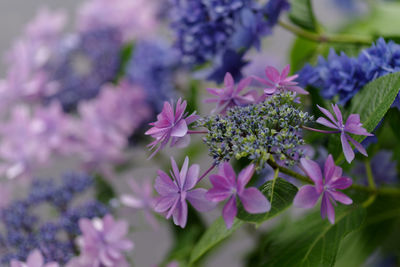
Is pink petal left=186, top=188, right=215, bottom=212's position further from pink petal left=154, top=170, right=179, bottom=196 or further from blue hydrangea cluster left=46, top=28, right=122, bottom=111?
blue hydrangea cluster left=46, top=28, right=122, bottom=111

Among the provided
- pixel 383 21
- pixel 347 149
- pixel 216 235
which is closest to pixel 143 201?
pixel 216 235

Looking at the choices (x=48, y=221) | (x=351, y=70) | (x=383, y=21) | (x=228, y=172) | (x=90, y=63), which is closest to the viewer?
(x=228, y=172)

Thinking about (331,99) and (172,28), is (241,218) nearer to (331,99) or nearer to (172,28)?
(331,99)

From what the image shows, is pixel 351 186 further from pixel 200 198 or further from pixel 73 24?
pixel 73 24

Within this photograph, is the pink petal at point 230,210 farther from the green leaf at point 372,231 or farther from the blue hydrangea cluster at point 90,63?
the blue hydrangea cluster at point 90,63

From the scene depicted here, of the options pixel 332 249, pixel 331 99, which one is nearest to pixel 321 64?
pixel 331 99
